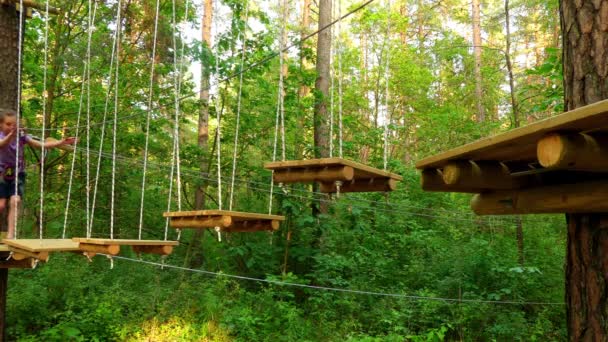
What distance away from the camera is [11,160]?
400 centimetres

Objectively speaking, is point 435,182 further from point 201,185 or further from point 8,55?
point 201,185

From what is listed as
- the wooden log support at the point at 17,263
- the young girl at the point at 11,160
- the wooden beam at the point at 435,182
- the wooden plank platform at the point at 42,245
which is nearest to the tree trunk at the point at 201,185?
the young girl at the point at 11,160

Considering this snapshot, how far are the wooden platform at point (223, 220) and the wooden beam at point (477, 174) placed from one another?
185 centimetres

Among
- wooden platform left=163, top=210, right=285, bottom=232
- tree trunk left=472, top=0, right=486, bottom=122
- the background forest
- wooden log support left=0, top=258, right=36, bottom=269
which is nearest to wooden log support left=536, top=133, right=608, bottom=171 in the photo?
wooden platform left=163, top=210, right=285, bottom=232

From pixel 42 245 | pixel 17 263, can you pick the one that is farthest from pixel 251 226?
pixel 17 263

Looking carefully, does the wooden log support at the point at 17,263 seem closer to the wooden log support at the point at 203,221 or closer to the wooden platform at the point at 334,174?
the wooden log support at the point at 203,221

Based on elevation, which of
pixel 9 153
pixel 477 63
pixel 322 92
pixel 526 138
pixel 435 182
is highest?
pixel 477 63

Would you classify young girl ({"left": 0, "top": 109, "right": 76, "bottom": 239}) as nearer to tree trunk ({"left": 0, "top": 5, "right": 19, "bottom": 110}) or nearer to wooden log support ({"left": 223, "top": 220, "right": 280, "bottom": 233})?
tree trunk ({"left": 0, "top": 5, "right": 19, "bottom": 110})

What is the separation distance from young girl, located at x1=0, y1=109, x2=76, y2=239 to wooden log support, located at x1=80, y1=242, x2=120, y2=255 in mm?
856

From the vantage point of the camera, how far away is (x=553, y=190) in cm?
205

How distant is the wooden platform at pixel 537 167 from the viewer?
1.42 meters

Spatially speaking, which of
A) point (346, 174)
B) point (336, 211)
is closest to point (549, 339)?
point (336, 211)

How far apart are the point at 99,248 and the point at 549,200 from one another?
2.98m

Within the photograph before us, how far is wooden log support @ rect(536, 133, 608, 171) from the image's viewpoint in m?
1.42
